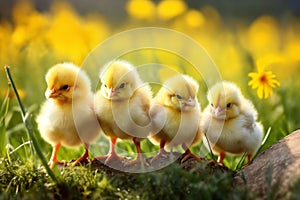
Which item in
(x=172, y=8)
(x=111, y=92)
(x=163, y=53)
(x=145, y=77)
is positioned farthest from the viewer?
(x=163, y=53)

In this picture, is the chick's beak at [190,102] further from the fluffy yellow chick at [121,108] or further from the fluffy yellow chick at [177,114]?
the fluffy yellow chick at [121,108]

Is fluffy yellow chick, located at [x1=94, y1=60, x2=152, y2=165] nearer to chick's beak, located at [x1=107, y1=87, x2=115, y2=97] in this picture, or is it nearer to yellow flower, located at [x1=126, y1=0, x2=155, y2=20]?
chick's beak, located at [x1=107, y1=87, x2=115, y2=97]

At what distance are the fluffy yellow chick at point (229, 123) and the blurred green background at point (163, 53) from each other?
0.32 metres

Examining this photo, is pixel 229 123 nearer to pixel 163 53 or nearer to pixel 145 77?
pixel 145 77

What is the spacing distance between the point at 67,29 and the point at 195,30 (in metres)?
2.15

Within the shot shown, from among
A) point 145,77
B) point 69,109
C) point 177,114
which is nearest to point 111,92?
point 69,109

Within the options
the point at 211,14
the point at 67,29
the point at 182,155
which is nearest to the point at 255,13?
the point at 211,14

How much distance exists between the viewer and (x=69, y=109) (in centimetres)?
341

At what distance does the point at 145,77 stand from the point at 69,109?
1601 mm

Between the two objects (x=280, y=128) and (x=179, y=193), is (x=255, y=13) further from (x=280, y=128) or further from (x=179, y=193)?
(x=179, y=193)

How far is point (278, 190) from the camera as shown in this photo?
281cm

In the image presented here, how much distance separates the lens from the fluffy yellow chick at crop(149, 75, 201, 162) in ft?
11.1

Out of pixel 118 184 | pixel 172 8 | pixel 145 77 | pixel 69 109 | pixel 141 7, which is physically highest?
pixel 141 7

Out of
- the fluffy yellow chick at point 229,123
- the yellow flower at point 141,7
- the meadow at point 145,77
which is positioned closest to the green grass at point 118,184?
the meadow at point 145,77
